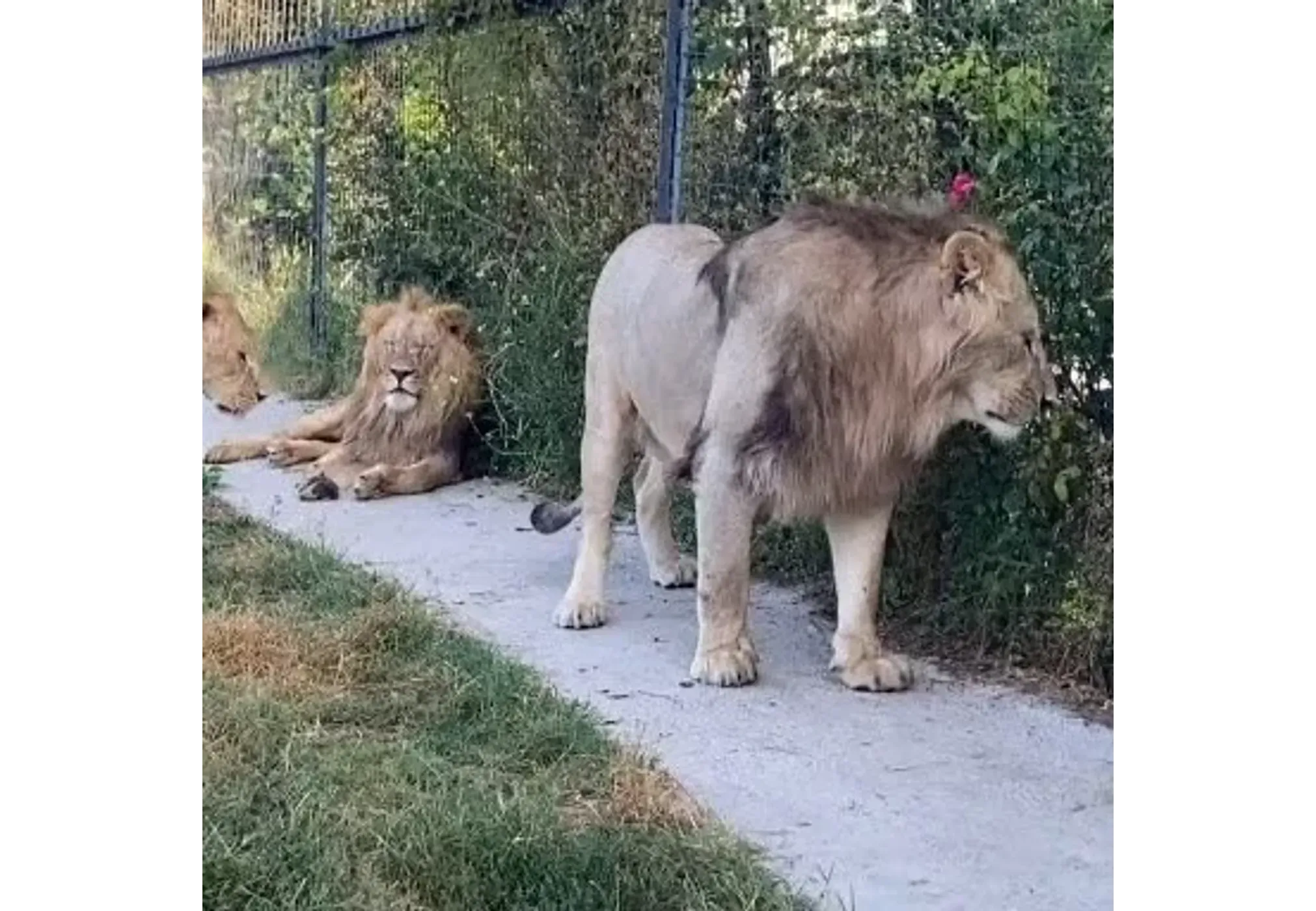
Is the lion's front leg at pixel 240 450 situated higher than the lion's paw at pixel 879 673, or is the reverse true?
the lion's front leg at pixel 240 450

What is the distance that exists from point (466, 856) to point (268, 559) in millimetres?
406

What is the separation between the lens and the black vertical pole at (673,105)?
1644mm

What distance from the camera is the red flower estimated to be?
1429 millimetres

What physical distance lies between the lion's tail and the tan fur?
38 centimetres

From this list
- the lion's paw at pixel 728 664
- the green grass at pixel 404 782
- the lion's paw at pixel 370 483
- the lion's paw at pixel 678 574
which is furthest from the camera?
the lion's paw at pixel 678 574

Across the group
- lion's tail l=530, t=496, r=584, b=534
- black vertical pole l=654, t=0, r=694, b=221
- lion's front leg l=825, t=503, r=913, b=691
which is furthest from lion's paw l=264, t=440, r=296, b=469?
lion's front leg l=825, t=503, r=913, b=691

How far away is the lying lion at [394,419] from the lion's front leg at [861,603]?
0.42 metres

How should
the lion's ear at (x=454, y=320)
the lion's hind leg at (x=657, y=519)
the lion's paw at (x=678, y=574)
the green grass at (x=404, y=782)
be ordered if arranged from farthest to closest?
1. the lion's hind leg at (x=657, y=519)
2. the lion's paw at (x=678, y=574)
3. the lion's ear at (x=454, y=320)
4. the green grass at (x=404, y=782)

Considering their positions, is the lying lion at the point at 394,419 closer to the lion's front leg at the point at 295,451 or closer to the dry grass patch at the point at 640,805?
the lion's front leg at the point at 295,451

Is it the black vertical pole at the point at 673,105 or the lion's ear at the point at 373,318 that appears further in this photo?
the lion's ear at the point at 373,318

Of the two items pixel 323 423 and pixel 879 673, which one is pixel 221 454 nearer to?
pixel 323 423

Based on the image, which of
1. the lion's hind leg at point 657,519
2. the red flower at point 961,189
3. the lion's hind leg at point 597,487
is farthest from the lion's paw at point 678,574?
the red flower at point 961,189

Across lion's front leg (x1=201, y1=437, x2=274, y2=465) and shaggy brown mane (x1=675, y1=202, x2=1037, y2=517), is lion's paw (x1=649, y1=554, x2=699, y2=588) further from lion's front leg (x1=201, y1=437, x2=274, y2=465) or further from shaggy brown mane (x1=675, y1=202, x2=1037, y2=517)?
lion's front leg (x1=201, y1=437, x2=274, y2=465)
